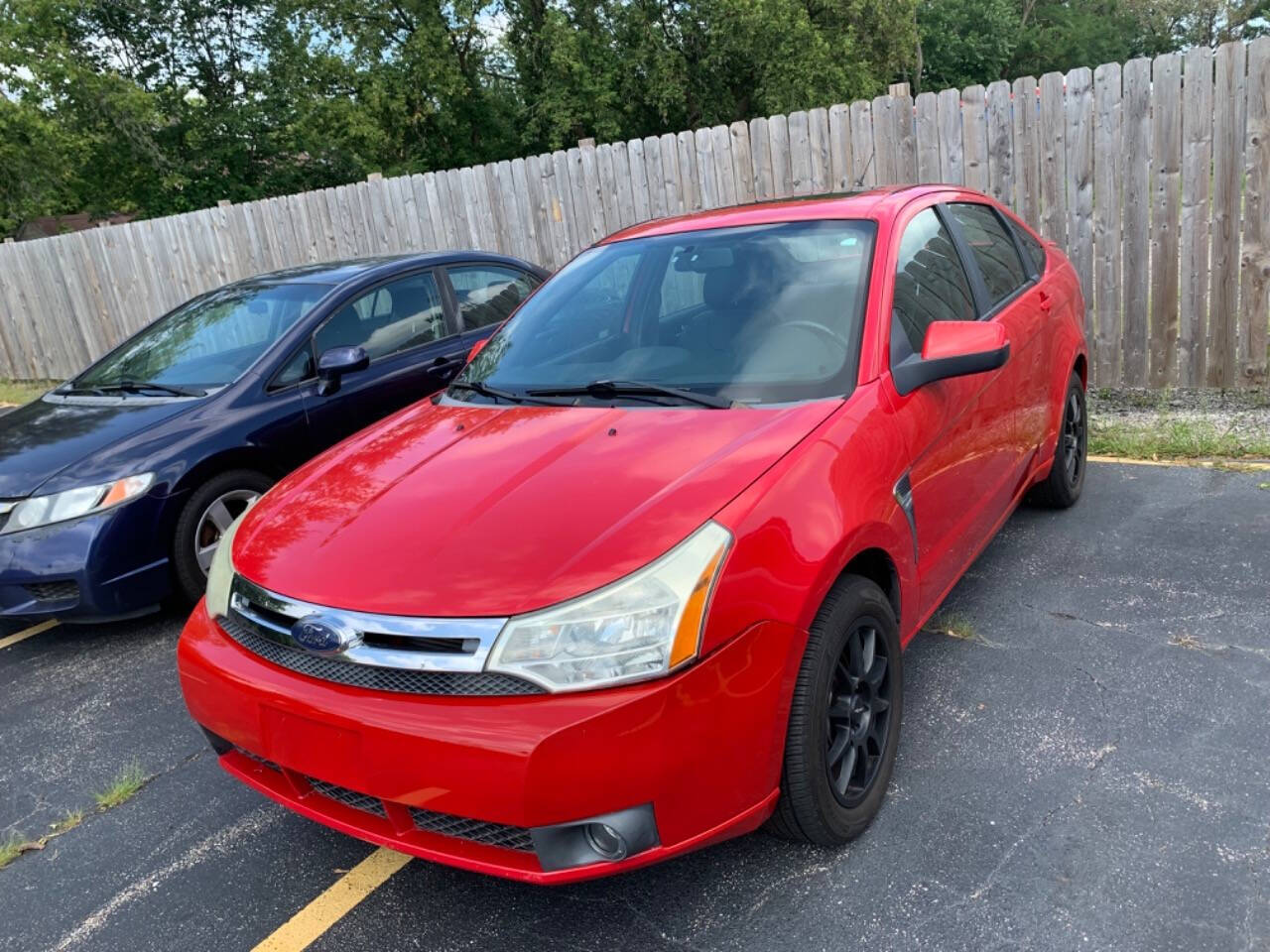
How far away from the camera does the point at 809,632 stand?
7.34 feet

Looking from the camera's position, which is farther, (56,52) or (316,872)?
(56,52)

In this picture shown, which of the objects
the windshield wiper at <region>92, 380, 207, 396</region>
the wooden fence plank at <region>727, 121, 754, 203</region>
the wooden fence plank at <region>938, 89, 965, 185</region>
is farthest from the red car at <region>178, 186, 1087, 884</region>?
the wooden fence plank at <region>727, 121, 754, 203</region>

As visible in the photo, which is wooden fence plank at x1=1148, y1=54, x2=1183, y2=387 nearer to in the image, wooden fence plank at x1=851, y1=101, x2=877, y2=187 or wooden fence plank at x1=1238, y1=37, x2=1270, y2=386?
wooden fence plank at x1=1238, y1=37, x2=1270, y2=386

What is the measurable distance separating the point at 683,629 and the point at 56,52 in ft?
83.1

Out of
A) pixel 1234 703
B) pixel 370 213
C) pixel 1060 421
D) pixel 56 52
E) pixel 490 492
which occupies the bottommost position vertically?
pixel 1234 703

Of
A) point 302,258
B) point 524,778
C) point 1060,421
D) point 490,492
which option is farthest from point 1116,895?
point 302,258

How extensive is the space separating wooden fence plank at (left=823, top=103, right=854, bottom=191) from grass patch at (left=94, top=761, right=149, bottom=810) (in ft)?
19.1

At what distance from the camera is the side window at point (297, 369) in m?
4.80

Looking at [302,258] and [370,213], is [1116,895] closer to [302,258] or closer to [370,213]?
[370,213]

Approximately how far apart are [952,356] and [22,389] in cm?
1394

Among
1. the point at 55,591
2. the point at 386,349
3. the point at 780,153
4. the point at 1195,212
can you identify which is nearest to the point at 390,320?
the point at 386,349

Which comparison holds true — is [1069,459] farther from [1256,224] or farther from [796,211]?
[1256,224]

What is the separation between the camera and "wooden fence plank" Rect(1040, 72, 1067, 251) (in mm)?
6242

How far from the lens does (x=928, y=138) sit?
22.0ft
